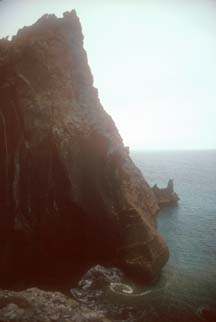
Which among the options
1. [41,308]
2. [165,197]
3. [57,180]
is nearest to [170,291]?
[41,308]

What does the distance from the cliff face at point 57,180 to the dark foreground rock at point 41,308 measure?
15.3ft

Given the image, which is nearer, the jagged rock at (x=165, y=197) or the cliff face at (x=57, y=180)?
the cliff face at (x=57, y=180)

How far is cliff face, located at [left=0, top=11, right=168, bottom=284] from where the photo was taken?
2975 centimetres

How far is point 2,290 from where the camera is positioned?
2562 centimetres

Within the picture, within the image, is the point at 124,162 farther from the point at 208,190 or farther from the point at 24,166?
the point at 208,190

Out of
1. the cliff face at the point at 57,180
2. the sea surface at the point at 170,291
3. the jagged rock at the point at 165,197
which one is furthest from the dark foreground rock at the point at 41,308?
the jagged rock at the point at 165,197

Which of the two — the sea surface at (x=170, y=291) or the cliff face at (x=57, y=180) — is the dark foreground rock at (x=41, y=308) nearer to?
the sea surface at (x=170, y=291)

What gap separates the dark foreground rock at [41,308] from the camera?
68.7ft

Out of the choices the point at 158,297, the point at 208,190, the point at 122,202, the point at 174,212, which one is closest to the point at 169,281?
the point at 158,297

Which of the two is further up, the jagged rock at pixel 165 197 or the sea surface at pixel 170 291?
the jagged rock at pixel 165 197

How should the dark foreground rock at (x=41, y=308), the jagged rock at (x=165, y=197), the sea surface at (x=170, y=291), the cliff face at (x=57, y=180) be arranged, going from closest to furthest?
the dark foreground rock at (x=41, y=308)
the sea surface at (x=170, y=291)
the cliff face at (x=57, y=180)
the jagged rock at (x=165, y=197)

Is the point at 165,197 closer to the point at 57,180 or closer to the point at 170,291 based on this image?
the point at 170,291

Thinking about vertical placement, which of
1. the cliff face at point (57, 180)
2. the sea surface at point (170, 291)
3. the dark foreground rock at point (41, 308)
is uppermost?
the cliff face at point (57, 180)

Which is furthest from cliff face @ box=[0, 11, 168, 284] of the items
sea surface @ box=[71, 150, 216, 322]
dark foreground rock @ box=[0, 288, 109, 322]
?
dark foreground rock @ box=[0, 288, 109, 322]
